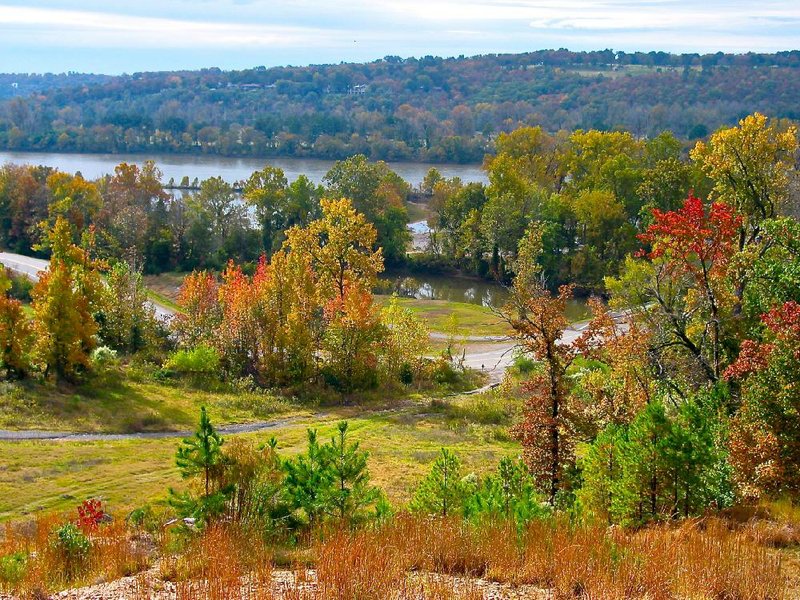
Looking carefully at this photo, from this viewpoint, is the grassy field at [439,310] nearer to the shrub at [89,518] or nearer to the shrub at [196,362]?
the shrub at [196,362]

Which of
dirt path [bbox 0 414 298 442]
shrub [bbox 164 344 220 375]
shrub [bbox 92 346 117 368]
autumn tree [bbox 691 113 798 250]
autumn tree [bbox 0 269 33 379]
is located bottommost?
dirt path [bbox 0 414 298 442]

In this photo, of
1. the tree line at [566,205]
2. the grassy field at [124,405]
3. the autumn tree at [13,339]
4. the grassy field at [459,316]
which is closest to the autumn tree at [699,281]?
the grassy field at [124,405]

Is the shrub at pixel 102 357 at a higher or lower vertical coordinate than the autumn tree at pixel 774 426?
lower

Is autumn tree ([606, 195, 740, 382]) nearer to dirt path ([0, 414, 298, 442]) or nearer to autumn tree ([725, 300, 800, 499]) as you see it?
autumn tree ([725, 300, 800, 499])

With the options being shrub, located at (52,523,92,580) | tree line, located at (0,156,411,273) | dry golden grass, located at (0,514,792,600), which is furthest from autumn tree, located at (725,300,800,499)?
tree line, located at (0,156,411,273)

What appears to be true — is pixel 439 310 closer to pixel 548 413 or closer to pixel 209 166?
pixel 548 413

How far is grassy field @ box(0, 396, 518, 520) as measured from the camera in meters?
21.5

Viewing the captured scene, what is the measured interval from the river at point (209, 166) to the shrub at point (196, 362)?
76.4m

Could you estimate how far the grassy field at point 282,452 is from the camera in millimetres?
21531

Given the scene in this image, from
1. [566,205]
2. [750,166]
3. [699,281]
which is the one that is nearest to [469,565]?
[699,281]

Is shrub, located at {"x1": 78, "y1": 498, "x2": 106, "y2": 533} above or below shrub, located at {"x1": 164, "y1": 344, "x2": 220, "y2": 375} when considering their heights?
above

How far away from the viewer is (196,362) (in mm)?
Answer: 35531

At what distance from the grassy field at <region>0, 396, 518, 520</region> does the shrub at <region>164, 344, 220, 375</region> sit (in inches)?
220

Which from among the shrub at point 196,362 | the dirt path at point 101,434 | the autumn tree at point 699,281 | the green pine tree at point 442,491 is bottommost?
the dirt path at point 101,434
